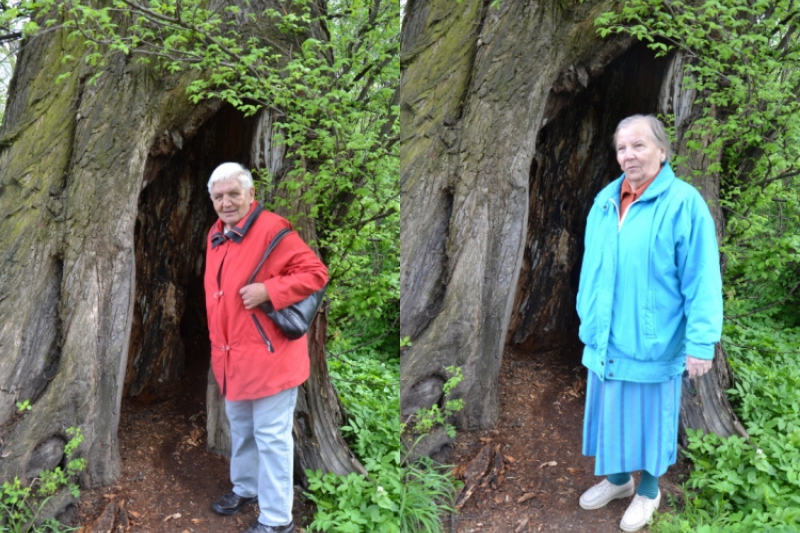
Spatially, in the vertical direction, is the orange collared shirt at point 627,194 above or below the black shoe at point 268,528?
above

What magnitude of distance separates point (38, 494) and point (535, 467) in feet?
9.00

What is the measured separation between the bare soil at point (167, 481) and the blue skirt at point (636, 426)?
1.76m

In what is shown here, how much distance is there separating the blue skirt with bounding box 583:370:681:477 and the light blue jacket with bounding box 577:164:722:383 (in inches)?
4.2

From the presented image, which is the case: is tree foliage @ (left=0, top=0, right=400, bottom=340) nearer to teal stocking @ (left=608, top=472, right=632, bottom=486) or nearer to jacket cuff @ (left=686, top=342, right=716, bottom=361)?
jacket cuff @ (left=686, top=342, right=716, bottom=361)

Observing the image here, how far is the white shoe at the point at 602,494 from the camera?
316 centimetres

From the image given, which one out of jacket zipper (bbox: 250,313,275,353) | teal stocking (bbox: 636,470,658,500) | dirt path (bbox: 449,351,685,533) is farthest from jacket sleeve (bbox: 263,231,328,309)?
teal stocking (bbox: 636,470,658,500)

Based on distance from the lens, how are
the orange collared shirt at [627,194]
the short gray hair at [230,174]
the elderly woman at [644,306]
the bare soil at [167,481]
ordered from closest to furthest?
the elderly woman at [644,306], the orange collared shirt at [627,194], the short gray hair at [230,174], the bare soil at [167,481]

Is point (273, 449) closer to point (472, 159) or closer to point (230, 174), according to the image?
point (230, 174)

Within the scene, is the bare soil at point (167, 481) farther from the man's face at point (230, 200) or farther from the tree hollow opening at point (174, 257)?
the man's face at point (230, 200)

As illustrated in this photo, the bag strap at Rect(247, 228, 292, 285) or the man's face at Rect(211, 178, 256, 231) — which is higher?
the man's face at Rect(211, 178, 256, 231)

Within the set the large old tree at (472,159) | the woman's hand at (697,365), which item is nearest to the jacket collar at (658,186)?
the large old tree at (472,159)

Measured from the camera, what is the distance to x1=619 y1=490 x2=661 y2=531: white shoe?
3.09m

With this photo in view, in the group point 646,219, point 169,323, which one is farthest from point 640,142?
point 169,323

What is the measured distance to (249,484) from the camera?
3494mm
